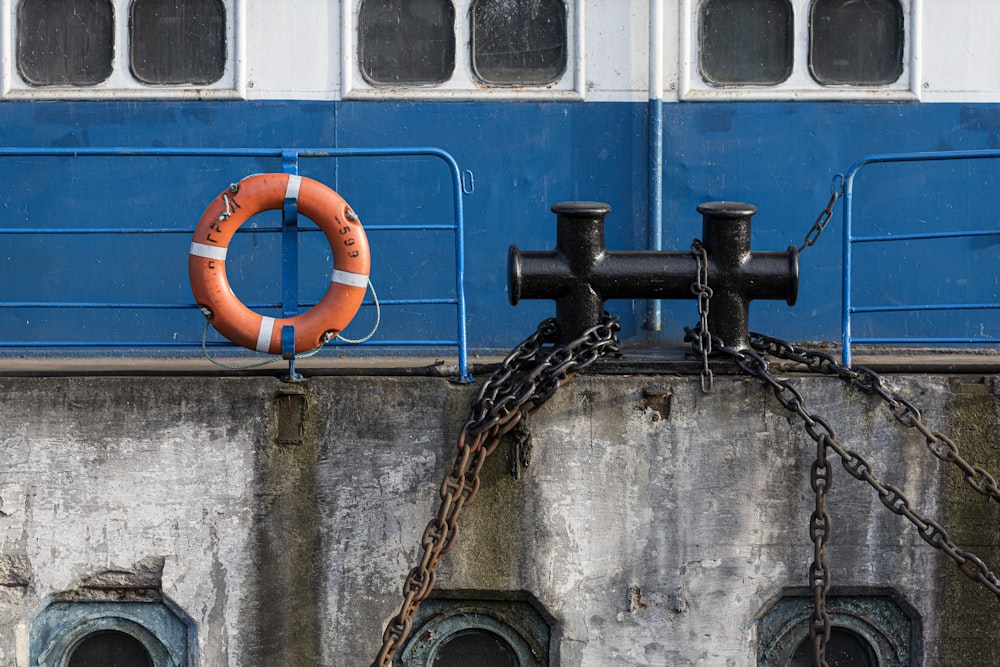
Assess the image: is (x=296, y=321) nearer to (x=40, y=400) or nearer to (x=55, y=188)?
(x=40, y=400)

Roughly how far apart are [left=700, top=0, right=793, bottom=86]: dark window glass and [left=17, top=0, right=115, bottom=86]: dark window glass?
128 inches

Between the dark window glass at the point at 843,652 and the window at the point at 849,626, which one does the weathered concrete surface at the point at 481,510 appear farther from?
the dark window glass at the point at 843,652

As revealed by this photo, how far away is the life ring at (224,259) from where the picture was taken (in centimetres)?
525

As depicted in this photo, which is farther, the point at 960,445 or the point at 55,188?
the point at 55,188

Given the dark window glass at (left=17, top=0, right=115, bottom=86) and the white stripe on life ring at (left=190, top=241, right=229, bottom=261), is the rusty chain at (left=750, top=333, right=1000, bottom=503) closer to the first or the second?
the white stripe on life ring at (left=190, top=241, right=229, bottom=261)

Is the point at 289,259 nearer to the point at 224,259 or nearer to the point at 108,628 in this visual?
the point at 224,259

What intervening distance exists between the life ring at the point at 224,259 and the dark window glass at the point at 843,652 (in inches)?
99.0

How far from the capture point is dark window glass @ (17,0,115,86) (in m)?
6.45

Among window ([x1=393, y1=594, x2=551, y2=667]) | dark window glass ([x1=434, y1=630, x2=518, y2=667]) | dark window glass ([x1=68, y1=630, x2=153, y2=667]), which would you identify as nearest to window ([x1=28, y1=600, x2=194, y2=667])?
dark window glass ([x1=68, y1=630, x2=153, y2=667])

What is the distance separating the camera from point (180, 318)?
6.64 m

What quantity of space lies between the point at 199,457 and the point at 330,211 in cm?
122

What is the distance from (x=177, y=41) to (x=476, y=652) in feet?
11.9

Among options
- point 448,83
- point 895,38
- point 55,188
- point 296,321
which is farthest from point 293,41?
point 895,38

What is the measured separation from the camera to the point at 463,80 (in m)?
6.46
